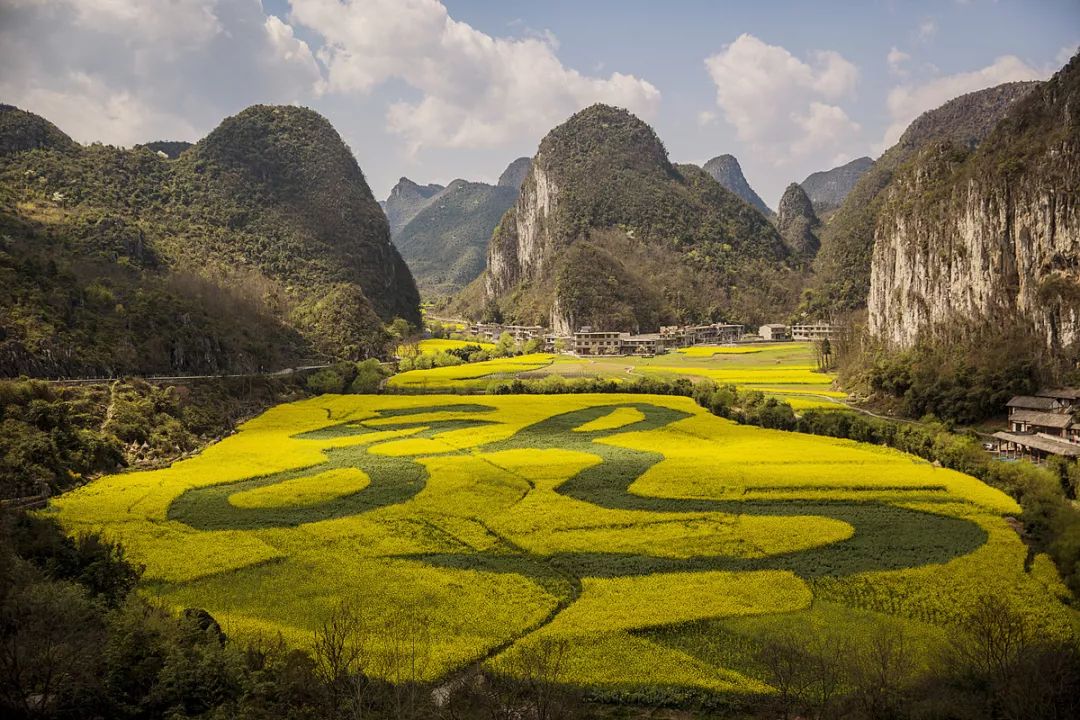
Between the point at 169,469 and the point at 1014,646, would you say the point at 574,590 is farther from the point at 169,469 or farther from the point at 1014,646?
the point at 169,469

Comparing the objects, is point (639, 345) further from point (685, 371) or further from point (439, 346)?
point (439, 346)

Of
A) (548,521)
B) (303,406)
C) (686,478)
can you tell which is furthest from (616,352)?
(548,521)

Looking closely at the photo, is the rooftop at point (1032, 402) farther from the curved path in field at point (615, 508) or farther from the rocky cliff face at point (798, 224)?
the rocky cliff face at point (798, 224)

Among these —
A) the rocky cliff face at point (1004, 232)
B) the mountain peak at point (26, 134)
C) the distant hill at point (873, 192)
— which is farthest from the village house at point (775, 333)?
the mountain peak at point (26, 134)

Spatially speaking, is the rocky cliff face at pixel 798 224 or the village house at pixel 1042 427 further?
the rocky cliff face at pixel 798 224

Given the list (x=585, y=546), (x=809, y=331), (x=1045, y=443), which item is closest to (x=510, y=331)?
(x=809, y=331)

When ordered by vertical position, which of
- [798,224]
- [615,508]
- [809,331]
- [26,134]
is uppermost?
[798,224]

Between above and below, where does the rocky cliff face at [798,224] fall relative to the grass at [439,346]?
above
